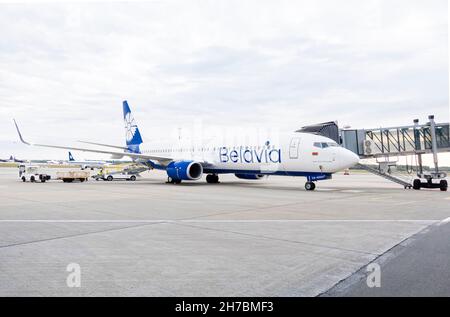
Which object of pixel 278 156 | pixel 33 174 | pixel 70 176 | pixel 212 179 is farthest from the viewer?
pixel 33 174

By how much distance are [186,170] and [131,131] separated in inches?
478

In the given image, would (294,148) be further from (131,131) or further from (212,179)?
(131,131)

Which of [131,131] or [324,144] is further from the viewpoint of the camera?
[131,131]

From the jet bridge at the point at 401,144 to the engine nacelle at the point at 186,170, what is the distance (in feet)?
27.5

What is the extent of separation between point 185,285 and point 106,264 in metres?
1.51

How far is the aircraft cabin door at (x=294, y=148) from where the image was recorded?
69.4ft

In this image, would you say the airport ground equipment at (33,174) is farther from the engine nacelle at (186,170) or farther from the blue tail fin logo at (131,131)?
the engine nacelle at (186,170)

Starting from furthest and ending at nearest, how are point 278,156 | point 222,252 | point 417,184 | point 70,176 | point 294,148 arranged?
point 70,176 → point 278,156 → point 417,184 → point 294,148 → point 222,252

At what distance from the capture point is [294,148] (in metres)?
21.3

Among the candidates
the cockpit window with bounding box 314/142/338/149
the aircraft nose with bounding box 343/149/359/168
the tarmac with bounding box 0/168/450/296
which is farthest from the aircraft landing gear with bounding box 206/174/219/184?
the tarmac with bounding box 0/168/450/296

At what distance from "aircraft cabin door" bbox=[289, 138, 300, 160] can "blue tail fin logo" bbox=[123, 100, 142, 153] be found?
1741cm

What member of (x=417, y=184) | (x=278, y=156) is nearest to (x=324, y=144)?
(x=278, y=156)
